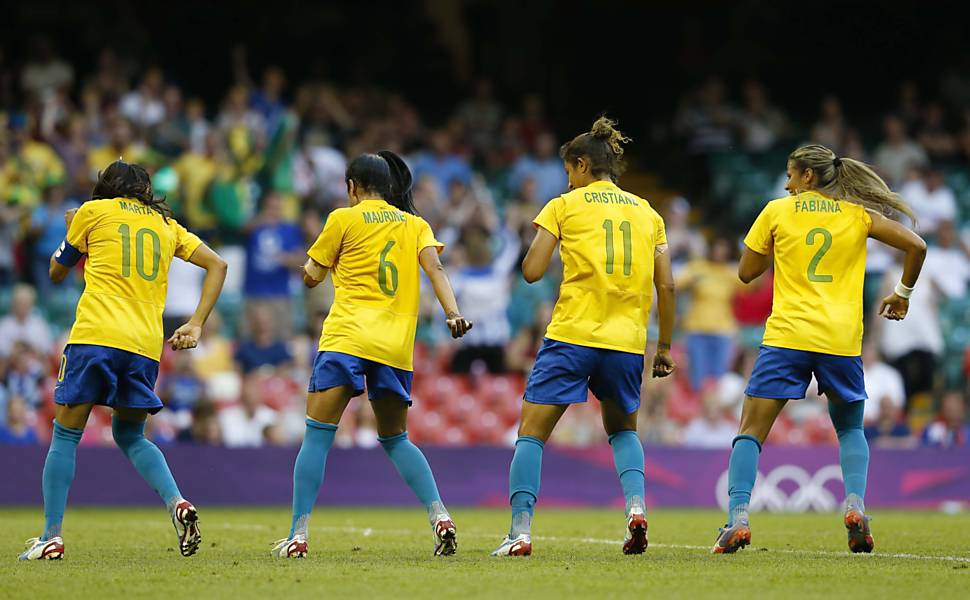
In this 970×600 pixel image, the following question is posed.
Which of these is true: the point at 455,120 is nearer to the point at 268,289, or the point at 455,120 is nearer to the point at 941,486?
the point at 268,289

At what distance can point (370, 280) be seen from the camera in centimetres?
833

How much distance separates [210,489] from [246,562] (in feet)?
21.3

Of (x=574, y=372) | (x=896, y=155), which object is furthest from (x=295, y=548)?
(x=896, y=155)

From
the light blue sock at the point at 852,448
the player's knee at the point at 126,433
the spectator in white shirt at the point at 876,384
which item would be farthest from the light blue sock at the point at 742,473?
the spectator in white shirt at the point at 876,384

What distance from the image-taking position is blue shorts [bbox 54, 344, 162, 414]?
8211 mm

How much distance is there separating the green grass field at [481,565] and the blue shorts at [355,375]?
3.04ft

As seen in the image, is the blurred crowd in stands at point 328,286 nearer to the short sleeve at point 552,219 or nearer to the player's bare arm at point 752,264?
the short sleeve at point 552,219

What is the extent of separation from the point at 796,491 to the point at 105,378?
861cm

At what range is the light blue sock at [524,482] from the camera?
816 cm

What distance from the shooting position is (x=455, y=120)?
69.9ft

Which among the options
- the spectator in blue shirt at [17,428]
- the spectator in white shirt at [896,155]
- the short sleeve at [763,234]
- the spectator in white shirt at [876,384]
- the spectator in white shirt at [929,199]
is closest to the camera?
the short sleeve at [763,234]

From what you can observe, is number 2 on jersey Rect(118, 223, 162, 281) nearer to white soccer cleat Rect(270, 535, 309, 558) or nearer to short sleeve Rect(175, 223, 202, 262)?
short sleeve Rect(175, 223, 202, 262)

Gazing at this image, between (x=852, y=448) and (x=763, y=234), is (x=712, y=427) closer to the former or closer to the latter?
(x=852, y=448)

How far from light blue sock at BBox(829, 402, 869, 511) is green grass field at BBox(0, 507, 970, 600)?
0.38 metres
